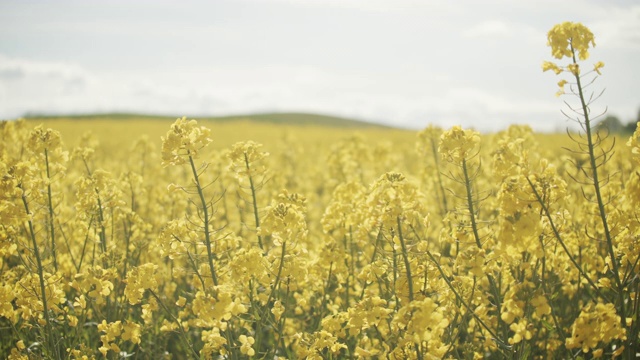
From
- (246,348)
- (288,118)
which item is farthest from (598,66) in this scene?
(288,118)

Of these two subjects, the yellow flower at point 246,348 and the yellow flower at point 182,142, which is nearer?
the yellow flower at point 246,348

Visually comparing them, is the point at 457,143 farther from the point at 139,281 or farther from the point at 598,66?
the point at 139,281

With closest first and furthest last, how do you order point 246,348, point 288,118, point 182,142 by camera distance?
point 246,348 < point 182,142 < point 288,118

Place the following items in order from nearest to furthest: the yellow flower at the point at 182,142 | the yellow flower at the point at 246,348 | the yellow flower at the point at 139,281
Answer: the yellow flower at the point at 246,348 → the yellow flower at the point at 182,142 → the yellow flower at the point at 139,281

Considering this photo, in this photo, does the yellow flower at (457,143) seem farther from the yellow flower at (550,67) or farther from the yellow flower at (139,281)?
the yellow flower at (139,281)

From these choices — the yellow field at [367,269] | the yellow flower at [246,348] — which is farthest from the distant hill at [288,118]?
the yellow flower at [246,348]

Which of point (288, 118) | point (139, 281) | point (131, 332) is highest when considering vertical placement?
point (288, 118)

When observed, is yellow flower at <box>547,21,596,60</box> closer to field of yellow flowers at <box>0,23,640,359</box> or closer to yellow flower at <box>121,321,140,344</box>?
field of yellow flowers at <box>0,23,640,359</box>

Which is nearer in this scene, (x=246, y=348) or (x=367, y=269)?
(x=246, y=348)

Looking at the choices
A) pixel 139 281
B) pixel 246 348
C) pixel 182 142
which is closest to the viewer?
pixel 246 348

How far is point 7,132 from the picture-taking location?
5484 millimetres

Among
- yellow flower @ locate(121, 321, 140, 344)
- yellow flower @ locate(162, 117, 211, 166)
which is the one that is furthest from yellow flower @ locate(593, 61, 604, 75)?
yellow flower @ locate(121, 321, 140, 344)

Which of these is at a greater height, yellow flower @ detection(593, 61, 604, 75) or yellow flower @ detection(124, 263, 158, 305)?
yellow flower @ detection(593, 61, 604, 75)

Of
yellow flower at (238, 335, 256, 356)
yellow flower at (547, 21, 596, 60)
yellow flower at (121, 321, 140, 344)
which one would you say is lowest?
yellow flower at (121, 321, 140, 344)
